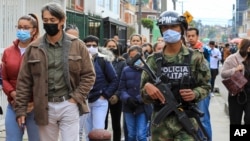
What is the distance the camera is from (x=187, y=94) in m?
4.83

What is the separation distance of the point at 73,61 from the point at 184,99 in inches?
45.0

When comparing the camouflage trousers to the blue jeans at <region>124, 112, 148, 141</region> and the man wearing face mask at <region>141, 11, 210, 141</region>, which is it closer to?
the man wearing face mask at <region>141, 11, 210, 141</region>

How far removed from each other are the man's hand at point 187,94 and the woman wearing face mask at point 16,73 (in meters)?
1.66

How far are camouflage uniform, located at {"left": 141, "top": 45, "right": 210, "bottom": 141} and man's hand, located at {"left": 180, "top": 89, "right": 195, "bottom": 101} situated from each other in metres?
0.06

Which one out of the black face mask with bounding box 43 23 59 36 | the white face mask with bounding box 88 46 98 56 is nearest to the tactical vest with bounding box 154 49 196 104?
the black face mask with bounding box 43 23 59 36

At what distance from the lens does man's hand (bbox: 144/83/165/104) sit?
484 cm

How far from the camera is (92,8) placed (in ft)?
118

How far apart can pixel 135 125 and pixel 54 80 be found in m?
3.02

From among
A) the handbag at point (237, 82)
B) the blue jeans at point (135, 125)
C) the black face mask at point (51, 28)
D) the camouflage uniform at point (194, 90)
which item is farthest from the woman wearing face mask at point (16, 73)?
the handbag at point (237, 82)

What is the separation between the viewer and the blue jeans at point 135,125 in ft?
25.8

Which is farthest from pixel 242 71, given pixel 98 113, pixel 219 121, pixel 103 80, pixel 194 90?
pixel 219 121

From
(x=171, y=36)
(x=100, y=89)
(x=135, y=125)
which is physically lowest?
(x=135, y=125)

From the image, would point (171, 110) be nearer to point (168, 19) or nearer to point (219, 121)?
point (168, 19)

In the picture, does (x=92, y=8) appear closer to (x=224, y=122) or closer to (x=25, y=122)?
(x=224, y=122)
